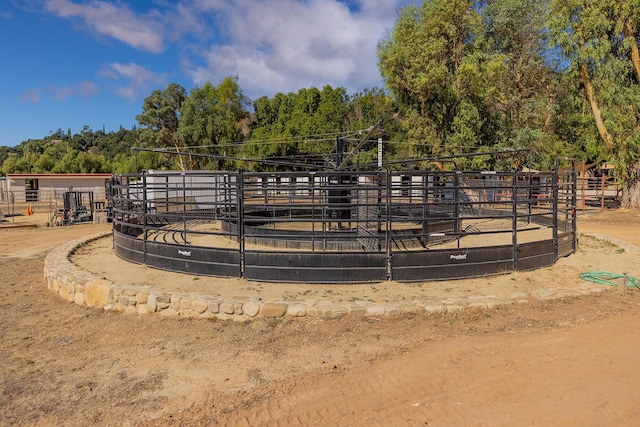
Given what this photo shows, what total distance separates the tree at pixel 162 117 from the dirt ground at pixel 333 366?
132ft

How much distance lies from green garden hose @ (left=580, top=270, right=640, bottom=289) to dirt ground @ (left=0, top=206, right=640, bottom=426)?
11.5 inches

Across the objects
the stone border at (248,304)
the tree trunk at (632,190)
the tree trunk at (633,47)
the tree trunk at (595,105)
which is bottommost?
the stone border at (248,304)

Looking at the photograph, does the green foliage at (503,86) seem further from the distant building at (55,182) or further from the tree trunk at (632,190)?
the distant building at (55,182)

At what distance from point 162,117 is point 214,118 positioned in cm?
768

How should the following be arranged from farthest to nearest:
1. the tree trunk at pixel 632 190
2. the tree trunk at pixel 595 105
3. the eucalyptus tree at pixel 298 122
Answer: the eucalyptus tree at pixel 298 122 < the tree trunk at pixel 632 190 < the tree trunk at pixel 595 105

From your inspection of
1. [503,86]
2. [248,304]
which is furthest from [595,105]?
[248,304]

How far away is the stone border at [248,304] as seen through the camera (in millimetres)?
5062

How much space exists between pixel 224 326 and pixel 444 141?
23.2 meters

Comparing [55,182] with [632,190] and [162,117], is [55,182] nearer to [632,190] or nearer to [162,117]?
[162,117]

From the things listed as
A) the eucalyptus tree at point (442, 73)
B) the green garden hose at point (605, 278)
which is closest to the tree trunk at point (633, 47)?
the eucalyptus tree at point (442, 73)

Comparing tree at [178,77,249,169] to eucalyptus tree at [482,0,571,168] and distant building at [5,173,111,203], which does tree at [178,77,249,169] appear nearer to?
distant building at [5,173,111,203]

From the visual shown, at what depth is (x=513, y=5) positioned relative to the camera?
957 inches

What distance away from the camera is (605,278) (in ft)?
21.4

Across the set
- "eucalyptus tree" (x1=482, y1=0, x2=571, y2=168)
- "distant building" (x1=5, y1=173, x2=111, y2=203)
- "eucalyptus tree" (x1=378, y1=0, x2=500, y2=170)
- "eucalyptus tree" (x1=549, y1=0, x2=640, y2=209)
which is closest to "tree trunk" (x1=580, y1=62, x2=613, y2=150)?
"eucalyptus tree" (x1=549, y1=0, x2=640, y2=209)
